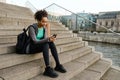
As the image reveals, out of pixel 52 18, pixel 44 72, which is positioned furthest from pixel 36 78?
pixel 52 18

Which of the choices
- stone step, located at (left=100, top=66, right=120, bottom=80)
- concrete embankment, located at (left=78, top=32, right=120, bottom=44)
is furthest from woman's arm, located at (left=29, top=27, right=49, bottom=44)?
concrete embankment, located at (left=78, top=32, right=120, bottom=44)

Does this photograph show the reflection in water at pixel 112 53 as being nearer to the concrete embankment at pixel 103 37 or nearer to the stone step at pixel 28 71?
the concrete embankment at pixel 103 37

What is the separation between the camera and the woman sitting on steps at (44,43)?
8.54ft

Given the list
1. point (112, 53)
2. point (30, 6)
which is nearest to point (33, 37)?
point (30, 6)

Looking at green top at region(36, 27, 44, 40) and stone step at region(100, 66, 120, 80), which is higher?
green top at region(36, 27, 44, 40)

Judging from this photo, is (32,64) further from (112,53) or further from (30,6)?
(112,53)

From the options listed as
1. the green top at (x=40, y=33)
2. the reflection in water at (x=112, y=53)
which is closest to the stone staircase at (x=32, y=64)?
the green top at (x=40, y=33)

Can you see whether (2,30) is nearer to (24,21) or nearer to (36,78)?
(24,21)

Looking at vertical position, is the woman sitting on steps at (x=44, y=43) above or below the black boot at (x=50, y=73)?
above

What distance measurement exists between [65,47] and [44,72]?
1.51 m

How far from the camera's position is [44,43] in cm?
265

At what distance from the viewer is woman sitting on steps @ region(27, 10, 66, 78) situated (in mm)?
2604

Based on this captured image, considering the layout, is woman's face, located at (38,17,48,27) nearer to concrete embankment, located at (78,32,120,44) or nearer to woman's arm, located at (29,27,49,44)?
woman's arm, located at (29,27,49,44)

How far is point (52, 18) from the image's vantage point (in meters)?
7.20
